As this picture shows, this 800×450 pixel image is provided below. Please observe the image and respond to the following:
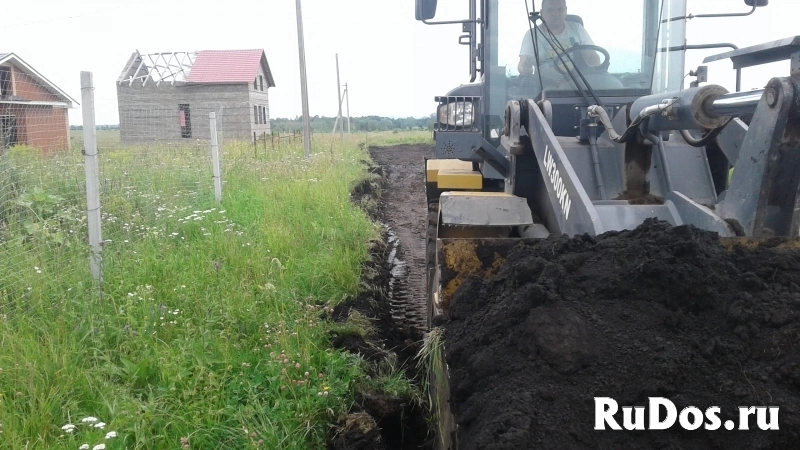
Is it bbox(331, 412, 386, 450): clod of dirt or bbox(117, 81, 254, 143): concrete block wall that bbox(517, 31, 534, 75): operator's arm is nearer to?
bbox(331, 412, 386, 450): clod of dirt

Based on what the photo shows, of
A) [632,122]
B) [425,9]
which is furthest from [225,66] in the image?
[632,122]

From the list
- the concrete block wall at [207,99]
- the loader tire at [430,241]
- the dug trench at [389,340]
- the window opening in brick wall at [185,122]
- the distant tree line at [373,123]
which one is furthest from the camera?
the distant tree line at [373,123]

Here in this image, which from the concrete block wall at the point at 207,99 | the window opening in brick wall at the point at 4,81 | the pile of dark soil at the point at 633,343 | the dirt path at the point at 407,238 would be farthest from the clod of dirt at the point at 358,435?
the concrete block wall at the point at 207,99

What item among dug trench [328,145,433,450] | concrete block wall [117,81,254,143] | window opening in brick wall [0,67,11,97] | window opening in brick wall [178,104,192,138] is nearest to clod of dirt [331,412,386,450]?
dug trench [328,145,433,450]

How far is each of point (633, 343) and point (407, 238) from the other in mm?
7290


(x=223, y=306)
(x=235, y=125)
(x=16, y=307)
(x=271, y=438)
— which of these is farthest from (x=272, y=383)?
(x=235, y=125)

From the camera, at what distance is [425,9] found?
5.49 meters

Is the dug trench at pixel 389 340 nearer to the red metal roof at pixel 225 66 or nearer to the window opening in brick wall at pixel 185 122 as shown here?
the window opening in brick wall at pixel 185 122

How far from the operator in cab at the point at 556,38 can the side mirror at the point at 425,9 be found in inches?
29.8

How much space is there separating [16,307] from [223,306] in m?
1.26

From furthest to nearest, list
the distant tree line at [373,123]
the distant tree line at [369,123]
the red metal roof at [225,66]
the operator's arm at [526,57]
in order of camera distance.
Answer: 1. the distant tree line at [373,123]
2. the distant tree line at [369,123]
3. the red metal roof at [225,66]
4. the operator's arm at [526,57]

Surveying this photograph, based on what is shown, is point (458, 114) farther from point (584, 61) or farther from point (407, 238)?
point (407, 238)

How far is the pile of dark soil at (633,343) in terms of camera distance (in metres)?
2.31

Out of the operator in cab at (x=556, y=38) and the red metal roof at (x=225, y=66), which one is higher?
the red metal roof at (x=225, y=66)
